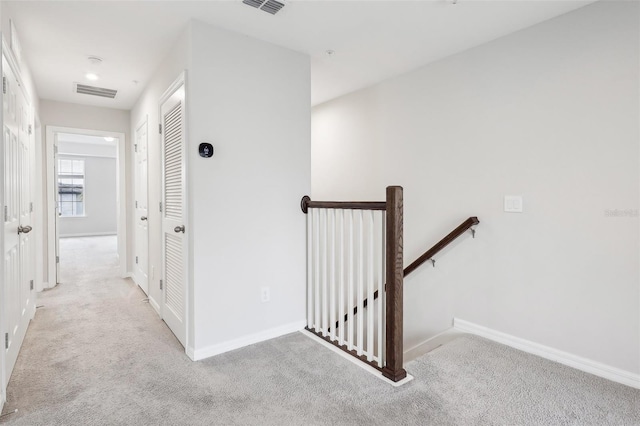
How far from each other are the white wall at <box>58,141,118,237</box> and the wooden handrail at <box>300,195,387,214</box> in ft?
26.6

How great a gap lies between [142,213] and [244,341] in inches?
91.9

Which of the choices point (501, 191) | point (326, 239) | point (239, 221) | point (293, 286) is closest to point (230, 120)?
point (239, 221)

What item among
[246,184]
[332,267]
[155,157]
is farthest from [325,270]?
[155,157]

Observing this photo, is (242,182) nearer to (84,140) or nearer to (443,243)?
(443,243)

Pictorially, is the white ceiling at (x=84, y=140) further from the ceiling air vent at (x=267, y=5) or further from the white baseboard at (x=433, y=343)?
the white baseboard at (x=433, y=343)

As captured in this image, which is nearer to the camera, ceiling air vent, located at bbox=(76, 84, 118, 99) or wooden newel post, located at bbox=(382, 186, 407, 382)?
wooden newel post, located at bbox=(382, 186, 407, 382)

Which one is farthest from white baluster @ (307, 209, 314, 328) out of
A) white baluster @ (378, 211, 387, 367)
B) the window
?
the window

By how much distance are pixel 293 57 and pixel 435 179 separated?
1.59 meters

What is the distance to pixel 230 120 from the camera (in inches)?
95.0

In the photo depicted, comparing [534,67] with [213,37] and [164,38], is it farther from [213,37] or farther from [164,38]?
[164,38]

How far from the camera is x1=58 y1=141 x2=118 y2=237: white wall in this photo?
8.93 meters

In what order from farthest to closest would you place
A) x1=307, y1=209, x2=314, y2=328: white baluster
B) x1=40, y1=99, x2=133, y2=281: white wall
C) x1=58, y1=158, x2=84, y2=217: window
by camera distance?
x1=58, y1=158, x2=84, y2=217: window, x1=40, y1=99, x2=133, y2=281: white wall, x1=307, y1=209, x2=314, y2=328: white baluster

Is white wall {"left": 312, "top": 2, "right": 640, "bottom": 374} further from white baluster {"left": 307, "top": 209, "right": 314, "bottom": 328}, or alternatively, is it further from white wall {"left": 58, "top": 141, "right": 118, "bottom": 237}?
white wall {"left": 58, "top": 141, "right": 118, "bottom": 237}

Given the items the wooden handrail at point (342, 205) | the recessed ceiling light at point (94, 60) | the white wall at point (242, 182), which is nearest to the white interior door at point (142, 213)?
the recessed ceiling light at point (94, 60)
